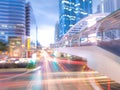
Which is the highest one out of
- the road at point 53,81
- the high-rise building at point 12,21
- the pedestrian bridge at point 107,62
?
the high-rise building at point 12,21

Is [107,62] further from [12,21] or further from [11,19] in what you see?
[11,19]

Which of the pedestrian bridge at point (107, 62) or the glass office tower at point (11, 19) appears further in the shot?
the glass office tower at point (11, 19)

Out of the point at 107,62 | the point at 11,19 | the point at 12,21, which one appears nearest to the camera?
the point at 107,62

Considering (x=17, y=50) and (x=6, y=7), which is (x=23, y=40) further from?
(x=6, y=7)

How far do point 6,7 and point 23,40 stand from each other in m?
22.7

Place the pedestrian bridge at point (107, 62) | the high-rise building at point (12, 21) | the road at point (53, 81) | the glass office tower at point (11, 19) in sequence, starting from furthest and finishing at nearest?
the glass office tower at point (11, 19) < the high-rise building at point (12, 21) < the road at point (53, 81) < the pedestrian bridge at point (107, 62)

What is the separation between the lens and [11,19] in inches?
5891

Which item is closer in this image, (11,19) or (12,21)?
(12,21)

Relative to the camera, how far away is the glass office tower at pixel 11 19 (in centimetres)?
14825

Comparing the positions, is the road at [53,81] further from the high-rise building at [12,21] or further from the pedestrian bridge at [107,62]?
the high-rise building at [12,21]

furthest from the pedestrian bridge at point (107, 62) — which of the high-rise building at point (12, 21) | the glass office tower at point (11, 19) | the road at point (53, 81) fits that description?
the glass office tower at point (11, 19)

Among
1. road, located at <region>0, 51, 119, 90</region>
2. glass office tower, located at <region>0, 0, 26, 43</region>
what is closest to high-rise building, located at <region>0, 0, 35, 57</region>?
glass office tower, located at <region>0, 0, 26, 43</region>

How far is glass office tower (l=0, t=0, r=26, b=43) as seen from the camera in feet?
486

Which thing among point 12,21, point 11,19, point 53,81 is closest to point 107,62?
point 53,81
